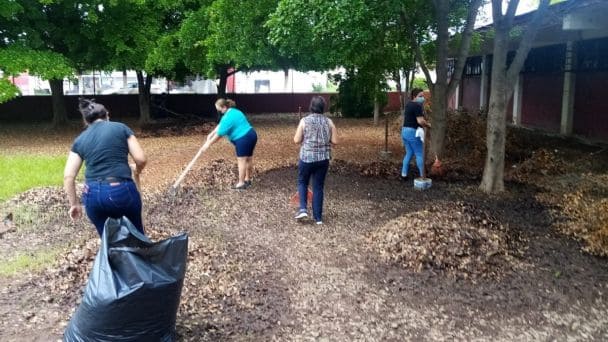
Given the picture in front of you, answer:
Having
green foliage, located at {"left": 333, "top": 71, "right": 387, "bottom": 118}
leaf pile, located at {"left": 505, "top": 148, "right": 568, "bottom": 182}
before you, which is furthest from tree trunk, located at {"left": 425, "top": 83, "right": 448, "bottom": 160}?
green foliage, located at {"left": 333, "top": 71, "right": 387, "bottom": 118}

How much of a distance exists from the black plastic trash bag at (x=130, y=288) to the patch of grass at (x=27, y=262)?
2.13 m

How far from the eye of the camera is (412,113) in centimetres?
849

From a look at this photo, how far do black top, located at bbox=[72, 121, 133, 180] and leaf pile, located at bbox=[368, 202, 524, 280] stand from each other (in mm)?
2666

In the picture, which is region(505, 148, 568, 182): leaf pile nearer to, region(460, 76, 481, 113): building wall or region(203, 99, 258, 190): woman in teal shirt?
region(203, 99, 258, 190): woman in teal shirt

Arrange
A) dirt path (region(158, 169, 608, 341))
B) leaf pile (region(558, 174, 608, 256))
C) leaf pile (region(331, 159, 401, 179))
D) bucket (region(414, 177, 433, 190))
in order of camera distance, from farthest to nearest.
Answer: leaf pile (region(331, 159, 401, 179)), bucket (region(414, 177, 433, 190)), leaf pile (region(558, 174, 608, 256)), dirt path (region(158, 169, 608, 341))

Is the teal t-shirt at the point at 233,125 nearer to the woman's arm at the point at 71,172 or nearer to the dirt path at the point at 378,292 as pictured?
the dirt path at the point at 378,292

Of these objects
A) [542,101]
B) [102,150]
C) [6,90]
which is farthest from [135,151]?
[542,101]

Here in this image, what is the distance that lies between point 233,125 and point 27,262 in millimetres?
3702

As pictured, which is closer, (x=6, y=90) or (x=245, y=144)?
(x=245, y=144)

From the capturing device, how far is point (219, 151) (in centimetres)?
1352

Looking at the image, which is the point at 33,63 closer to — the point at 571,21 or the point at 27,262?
the point at 27,262

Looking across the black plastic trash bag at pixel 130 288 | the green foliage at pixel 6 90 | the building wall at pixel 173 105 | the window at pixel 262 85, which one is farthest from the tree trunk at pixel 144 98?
the window at pixel 262 85

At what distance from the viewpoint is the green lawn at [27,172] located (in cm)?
896

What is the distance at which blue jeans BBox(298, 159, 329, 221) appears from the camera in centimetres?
644
